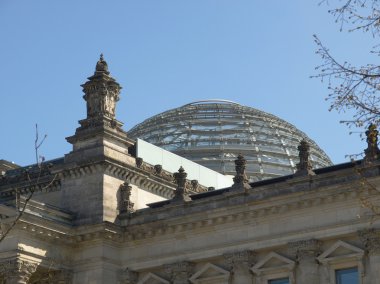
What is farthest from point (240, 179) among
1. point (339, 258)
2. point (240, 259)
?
point (339, 258)

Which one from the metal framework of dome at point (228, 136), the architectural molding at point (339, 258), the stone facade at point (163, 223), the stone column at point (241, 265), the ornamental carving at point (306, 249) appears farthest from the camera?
the metal framework of dome at point (228, 136)

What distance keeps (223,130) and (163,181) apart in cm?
2651

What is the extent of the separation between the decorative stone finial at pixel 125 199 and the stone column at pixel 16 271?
6.22 meters

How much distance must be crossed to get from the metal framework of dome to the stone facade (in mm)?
23108

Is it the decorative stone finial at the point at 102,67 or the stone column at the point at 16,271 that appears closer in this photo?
the stone column at the point at 16,271

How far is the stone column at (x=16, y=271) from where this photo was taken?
156 ft

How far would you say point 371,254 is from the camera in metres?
43.3

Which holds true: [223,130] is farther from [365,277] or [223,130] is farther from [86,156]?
[365,277]

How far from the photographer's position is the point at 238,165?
162 ft

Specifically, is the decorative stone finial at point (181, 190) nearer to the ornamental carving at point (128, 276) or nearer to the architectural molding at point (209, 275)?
the architectural molding at point (209, 275)

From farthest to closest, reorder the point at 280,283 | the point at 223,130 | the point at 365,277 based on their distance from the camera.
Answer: the point at 223,130, the point at 280,283, the point at 365,277

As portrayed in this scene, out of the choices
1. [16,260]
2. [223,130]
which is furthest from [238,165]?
[223,130]

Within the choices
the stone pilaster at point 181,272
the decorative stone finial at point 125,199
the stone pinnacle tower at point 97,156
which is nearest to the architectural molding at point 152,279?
the stone pilaster at point 181,272

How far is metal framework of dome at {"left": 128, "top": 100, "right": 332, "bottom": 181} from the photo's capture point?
7912 cm
